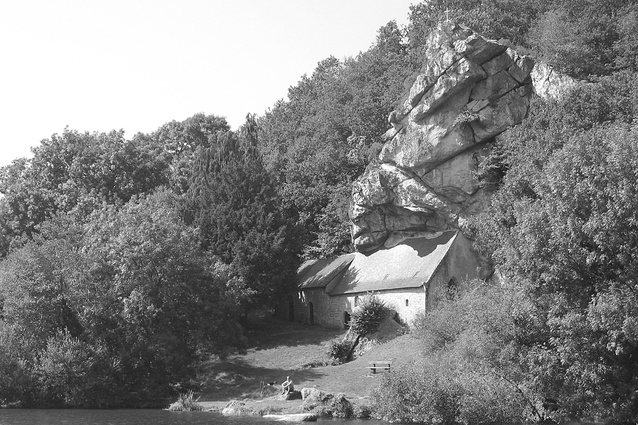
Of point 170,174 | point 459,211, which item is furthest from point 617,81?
point 170,174

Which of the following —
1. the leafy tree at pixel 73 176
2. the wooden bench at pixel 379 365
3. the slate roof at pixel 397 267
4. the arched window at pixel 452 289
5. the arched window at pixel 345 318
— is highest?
the leafy tree at pixel 73 176

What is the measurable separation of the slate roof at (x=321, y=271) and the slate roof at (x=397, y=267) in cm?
101

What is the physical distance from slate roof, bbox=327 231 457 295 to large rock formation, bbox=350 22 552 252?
181 centimetres

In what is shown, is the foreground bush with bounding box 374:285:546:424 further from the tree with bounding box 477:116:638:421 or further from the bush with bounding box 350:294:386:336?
the bush with bounding box 350:294:386:336

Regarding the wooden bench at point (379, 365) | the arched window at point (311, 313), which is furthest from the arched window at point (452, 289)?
the arched window at point (311, 313)

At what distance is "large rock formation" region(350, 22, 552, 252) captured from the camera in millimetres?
56969

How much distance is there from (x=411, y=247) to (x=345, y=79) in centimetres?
4934

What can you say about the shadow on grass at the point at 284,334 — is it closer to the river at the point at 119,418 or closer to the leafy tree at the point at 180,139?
the river at the point at 119,418

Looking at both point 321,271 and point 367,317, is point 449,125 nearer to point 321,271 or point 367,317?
point 367,317

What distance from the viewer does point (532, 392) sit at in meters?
31.7

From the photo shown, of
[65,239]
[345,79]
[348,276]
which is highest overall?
[345,79]

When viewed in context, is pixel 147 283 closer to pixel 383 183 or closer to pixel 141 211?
pixel 141 211

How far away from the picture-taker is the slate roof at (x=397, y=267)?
5500 cm

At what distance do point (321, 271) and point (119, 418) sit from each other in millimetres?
30720
